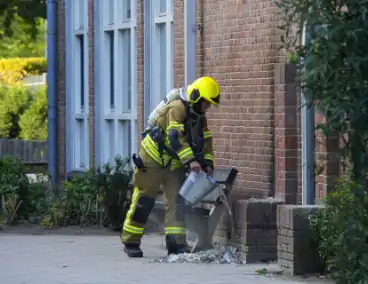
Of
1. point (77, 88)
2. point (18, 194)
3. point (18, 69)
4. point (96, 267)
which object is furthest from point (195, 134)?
point (18, 69)

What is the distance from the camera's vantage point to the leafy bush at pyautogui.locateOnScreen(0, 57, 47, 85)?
40812mm

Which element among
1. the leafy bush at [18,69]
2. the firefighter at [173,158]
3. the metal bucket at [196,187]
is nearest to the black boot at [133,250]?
the firefighter at [173,158]

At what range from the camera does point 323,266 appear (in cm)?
989

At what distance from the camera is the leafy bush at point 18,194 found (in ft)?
48.1

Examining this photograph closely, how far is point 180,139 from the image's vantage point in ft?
35.9

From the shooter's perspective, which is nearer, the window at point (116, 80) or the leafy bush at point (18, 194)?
the leafy bush at point (18, 194)

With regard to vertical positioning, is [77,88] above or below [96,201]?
above

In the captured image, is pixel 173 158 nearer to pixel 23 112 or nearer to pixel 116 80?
pixel 116 80

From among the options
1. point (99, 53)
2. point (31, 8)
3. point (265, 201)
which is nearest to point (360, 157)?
point (265, 201)

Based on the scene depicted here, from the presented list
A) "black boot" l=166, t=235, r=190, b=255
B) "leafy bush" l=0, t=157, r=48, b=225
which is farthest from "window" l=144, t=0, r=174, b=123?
"black boot" l=166, t=235, r=190, b=255

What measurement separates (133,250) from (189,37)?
283 cm

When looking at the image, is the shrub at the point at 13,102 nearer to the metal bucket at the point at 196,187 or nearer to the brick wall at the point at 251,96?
the brick wall at the point at 251,96

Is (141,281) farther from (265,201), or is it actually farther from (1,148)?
(1,148)

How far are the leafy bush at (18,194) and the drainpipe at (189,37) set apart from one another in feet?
9.73
